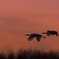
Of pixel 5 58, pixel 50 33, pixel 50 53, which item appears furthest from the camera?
pixel 50 53

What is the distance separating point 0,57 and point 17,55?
75.8 inches

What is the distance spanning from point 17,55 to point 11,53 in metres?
0.74

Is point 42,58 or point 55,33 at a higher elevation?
point 55,33

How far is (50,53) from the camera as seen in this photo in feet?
79.1

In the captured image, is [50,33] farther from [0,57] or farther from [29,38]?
[0,57]

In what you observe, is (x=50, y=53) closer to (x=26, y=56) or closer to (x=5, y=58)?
(x=26, y=56)

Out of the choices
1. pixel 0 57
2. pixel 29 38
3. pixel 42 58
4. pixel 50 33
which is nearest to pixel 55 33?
pixel 50 33

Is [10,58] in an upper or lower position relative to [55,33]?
lower

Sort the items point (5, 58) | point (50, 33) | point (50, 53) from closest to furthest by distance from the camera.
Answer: point (50, 33)
point (5, 58)
point (50, 53)

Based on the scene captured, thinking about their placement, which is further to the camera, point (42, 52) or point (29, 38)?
point (42, 52)

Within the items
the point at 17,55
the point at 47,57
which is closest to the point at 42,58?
the point at 47,57

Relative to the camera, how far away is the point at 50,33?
16.0 metres

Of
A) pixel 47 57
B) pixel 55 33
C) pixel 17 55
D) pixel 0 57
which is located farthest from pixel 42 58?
pixel 55 33

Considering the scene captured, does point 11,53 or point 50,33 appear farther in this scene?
point 11,53
